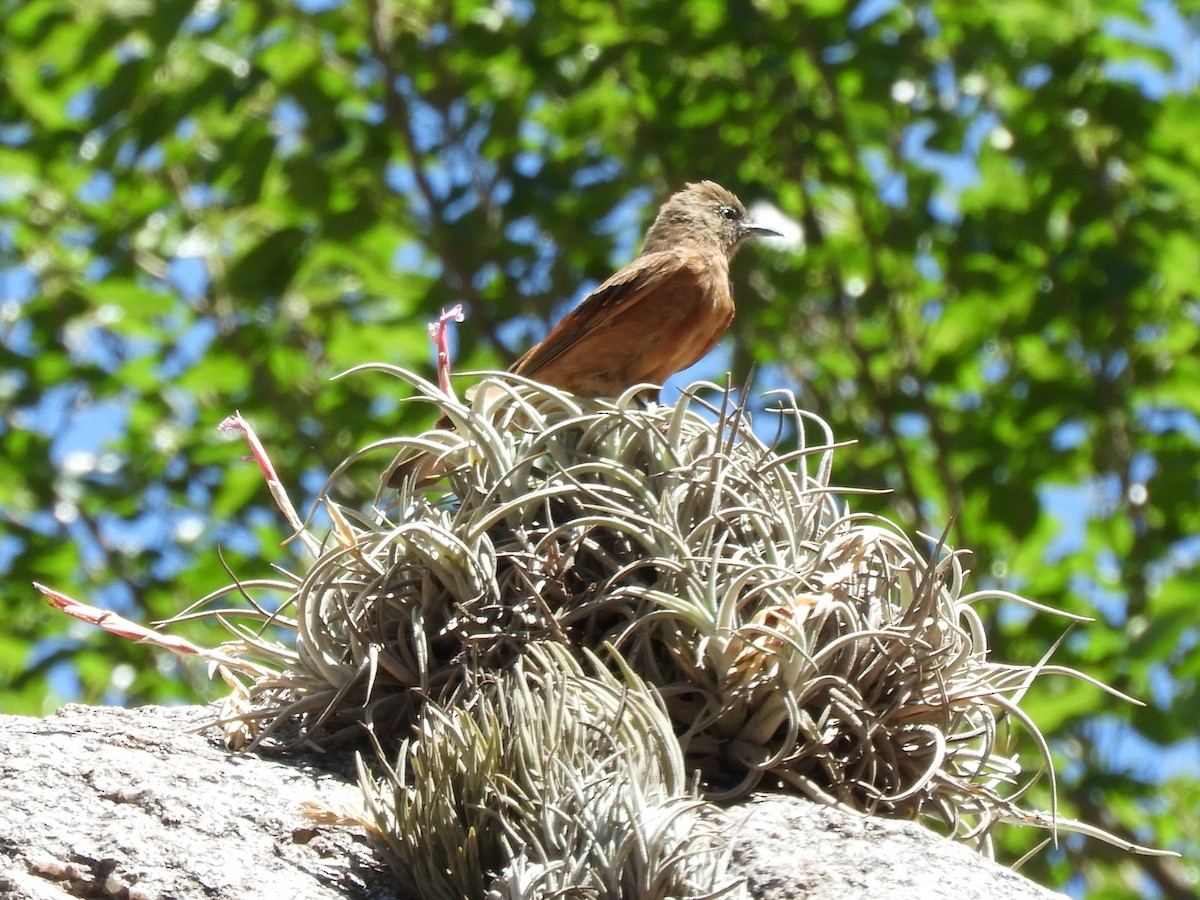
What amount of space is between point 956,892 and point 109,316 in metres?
7.40

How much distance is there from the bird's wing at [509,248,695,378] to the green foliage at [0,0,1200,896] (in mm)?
1991

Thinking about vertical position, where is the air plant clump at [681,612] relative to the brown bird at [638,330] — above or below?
below

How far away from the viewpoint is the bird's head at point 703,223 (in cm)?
659

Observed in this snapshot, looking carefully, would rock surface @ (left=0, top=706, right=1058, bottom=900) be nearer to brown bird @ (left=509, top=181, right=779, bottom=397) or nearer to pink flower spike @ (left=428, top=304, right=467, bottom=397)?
pink flower spike @ (left=428, top=304, right=467, bottom=397)

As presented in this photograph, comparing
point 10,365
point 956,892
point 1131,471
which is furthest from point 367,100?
point 956,892

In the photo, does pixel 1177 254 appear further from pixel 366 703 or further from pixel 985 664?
pixel 366 703

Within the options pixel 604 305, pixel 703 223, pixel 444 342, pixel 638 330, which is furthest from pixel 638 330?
pixel 444 342

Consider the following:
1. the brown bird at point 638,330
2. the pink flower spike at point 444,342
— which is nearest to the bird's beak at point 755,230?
the brown bird at point 638,330

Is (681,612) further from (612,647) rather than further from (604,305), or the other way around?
(604,305)

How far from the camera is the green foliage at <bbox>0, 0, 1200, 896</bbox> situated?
7895mm

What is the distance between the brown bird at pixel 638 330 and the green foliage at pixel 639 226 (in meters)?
1.99

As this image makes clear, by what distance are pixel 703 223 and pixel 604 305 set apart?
1.09 meters

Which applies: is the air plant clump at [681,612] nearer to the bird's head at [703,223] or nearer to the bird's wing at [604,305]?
the bird's wing at [604,305]

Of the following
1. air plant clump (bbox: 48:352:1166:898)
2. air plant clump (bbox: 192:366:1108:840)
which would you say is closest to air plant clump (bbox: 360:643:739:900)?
air plant clump (bbox: 48:352:1166:898)
